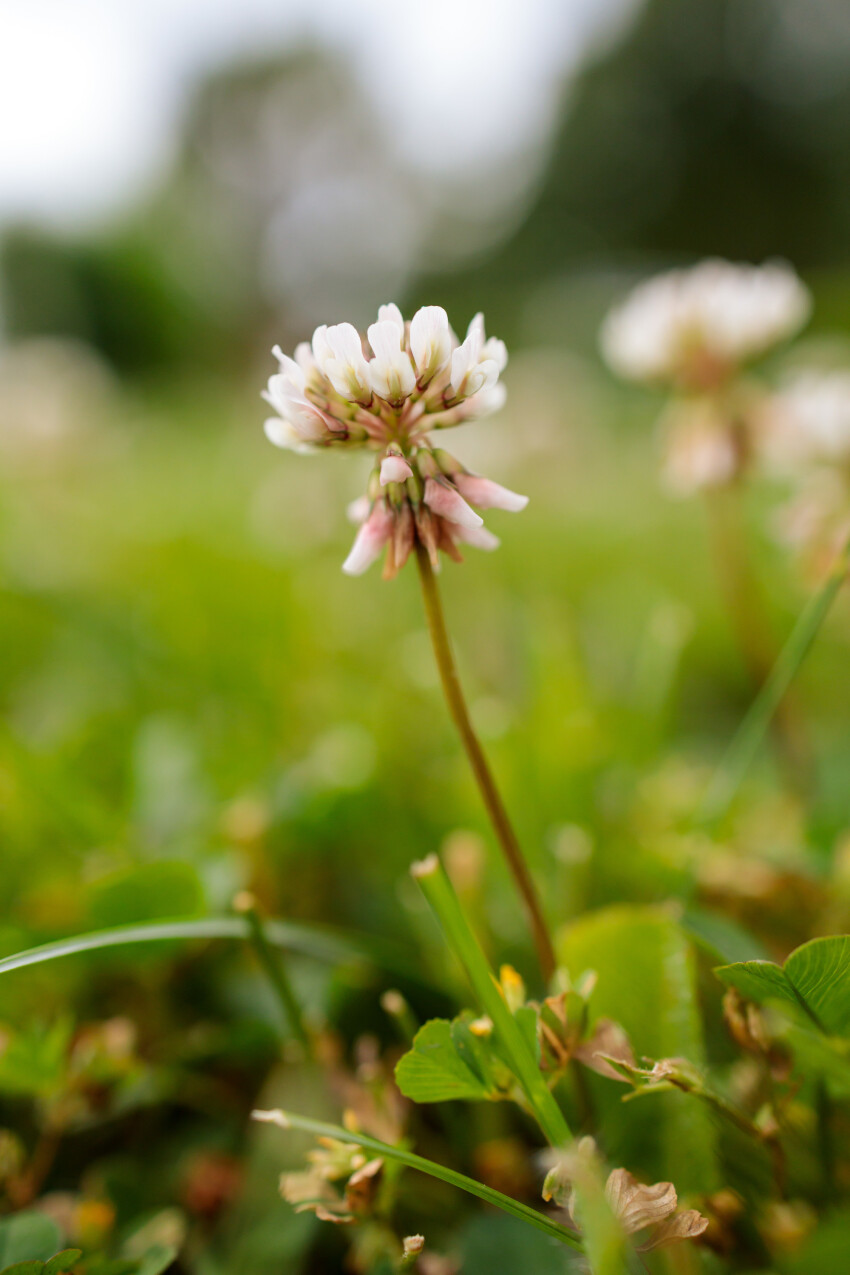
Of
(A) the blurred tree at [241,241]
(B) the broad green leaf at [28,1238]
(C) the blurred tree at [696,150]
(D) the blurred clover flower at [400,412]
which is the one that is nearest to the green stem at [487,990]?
(D) the blurred clover flower at [400,412]

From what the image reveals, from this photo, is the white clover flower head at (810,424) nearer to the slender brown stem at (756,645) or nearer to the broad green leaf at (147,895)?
the slender brown stem at (756,645)

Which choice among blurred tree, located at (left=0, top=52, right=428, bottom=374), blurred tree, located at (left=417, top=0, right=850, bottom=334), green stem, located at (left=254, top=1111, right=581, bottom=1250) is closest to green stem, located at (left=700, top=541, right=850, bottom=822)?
green stem, located at (left=254, top=1111, right=581, bottom=1250)

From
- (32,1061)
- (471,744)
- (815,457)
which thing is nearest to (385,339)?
→ (471,744)

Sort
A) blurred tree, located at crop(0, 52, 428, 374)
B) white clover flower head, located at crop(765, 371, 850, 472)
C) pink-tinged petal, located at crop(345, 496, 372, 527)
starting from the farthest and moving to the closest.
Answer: blurred tree, located at crop(0, 52, 428, 374) → white clover flower head, located at crop(765, 371, 850, 472) → pink-tinged petal, located at crop(345, 496, 372, 527)

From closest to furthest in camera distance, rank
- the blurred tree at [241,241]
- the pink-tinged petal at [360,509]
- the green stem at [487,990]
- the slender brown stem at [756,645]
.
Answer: the green stem at [487,990], the pink-tinged petal at [360,509], the slender brown stem at [756,645], the blurred tree at [241,241]

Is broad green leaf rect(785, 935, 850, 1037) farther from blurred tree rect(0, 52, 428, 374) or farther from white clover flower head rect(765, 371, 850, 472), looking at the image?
blurred tree rect(0, 52, 428, 374)

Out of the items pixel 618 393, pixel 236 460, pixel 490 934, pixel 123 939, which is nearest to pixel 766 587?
pixel 490 934
